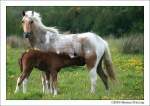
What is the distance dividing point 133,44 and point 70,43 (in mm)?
1546

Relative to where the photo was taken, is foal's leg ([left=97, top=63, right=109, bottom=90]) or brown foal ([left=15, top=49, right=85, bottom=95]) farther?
foal's leg ([left=97, top=63, right=109, bottom=90])

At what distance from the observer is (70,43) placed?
35.7ft

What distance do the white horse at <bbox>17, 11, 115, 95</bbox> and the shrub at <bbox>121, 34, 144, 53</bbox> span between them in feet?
2.72

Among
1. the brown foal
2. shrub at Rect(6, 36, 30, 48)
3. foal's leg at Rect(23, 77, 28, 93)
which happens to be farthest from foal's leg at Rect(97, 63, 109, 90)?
shrub at Rect(6, 36, 30, 48)

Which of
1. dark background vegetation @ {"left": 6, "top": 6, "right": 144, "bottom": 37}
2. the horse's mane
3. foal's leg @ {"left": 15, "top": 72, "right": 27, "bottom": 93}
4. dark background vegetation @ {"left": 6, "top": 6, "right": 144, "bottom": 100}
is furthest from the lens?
dark background vegetation @ {"left": 6, "top": 6, "right": 144, "bottom": 37}

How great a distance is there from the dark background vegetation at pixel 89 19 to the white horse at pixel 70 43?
55 cm

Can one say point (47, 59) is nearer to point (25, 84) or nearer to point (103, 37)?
point (25, 84)

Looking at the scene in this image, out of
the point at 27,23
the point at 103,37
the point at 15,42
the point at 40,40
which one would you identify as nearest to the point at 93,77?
the point at 103,37

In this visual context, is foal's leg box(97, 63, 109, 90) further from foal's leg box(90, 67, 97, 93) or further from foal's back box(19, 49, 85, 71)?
foal's back box(19, 49, 85, 71)

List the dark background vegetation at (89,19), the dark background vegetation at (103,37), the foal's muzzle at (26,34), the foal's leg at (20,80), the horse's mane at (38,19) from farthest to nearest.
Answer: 1. the dark background vegetation at (89,19)
2. the dark background vegetation at (103,37)
3. the foal's leg at (20,80)
4. the horse's mane at (38,19)
5. the foal's muzzle at (26,34)

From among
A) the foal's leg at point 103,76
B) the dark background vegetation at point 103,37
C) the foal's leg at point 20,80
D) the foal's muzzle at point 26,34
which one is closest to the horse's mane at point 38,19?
the foal's muzzle at point 26,34

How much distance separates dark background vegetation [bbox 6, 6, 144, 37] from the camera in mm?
11430

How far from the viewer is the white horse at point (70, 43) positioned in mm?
10805

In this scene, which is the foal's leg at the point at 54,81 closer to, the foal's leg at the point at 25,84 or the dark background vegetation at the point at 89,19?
the foal's leg at the point at 25,84
